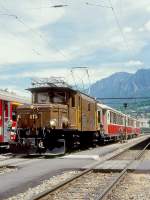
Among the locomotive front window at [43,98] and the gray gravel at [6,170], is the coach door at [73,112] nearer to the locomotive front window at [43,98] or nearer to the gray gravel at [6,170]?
the locomotive front window at [43,98]

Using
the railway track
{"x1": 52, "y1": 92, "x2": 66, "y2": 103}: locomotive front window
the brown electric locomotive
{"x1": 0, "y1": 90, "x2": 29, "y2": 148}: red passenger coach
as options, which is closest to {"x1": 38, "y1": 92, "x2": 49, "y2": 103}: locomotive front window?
the brown electric locomotive

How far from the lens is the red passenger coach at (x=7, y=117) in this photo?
24.2 meters

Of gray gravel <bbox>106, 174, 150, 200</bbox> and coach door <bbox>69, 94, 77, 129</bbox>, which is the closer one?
gray gravel <bbox>106, 174, 150, 200</bbox>

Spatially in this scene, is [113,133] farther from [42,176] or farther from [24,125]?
[42,176]

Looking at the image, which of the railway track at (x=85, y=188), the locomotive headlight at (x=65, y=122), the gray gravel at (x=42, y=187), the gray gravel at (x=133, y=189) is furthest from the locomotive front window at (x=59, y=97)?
the gray gravel at (x=133, y=189)

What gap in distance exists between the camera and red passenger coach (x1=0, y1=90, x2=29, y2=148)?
79.5ft

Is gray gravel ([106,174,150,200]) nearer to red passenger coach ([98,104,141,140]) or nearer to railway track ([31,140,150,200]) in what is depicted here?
railway track ([31,140,150,200])

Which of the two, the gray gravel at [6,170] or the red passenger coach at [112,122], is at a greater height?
the red passenger coach at [112,122]

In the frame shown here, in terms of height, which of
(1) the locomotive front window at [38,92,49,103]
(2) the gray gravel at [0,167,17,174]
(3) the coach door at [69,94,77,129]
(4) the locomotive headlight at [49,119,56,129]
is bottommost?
(2) the gray gravel at [0,167,17,174]

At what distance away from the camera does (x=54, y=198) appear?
10.7 metres

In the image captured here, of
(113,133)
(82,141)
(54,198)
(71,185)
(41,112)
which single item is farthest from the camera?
(113,133)

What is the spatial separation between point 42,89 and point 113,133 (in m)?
23.3

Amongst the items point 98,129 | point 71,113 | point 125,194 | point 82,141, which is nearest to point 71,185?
point 125,194

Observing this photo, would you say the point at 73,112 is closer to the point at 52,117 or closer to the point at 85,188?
the point at 52,117
